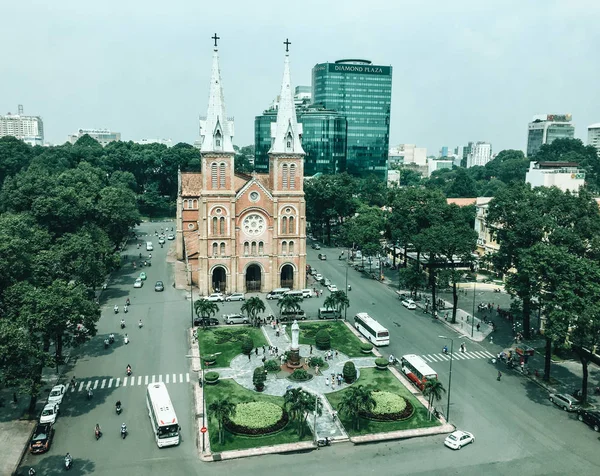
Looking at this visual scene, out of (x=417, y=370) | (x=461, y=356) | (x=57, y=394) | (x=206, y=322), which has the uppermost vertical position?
(x=206, y=322)

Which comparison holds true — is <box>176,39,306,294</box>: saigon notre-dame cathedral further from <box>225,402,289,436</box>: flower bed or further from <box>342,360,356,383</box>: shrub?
<box>225,402,289,436</box>: flower bed

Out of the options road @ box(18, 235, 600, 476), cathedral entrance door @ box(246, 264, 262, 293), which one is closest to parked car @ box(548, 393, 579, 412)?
road @ box(18, 235, 600, 476)

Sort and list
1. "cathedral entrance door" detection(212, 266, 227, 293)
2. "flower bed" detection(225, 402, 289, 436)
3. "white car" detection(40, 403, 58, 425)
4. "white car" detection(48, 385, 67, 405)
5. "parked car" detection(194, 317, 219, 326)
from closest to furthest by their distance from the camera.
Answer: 1. "flower bed" detection(225, 402, 289, 436)
2. "white car" detection(40, 403, 58, 425)
3. "white car" detection(48, 385, 67, 405)
4. "parked car" detection(194, 317, 219, 326)
5. "cathedral entrance door" detection(212, 266, 227, 293)

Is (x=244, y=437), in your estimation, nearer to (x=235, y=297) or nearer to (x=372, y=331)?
(x=372, y=331)

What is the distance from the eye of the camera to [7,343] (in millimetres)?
40031

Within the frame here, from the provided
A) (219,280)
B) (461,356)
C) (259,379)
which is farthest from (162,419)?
(219,280)

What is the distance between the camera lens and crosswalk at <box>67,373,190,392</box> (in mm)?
50125

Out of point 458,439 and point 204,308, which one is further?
point 204,308

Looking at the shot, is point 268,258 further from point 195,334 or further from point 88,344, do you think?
point 88,344

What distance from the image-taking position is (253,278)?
82500 millimetres

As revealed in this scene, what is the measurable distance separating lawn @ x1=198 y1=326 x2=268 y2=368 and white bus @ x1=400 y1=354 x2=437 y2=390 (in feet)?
54.8

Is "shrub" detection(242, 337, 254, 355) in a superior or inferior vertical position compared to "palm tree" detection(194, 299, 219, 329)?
inferior

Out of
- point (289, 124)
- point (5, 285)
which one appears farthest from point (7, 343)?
point (289, 124)

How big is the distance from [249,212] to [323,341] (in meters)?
27.1
